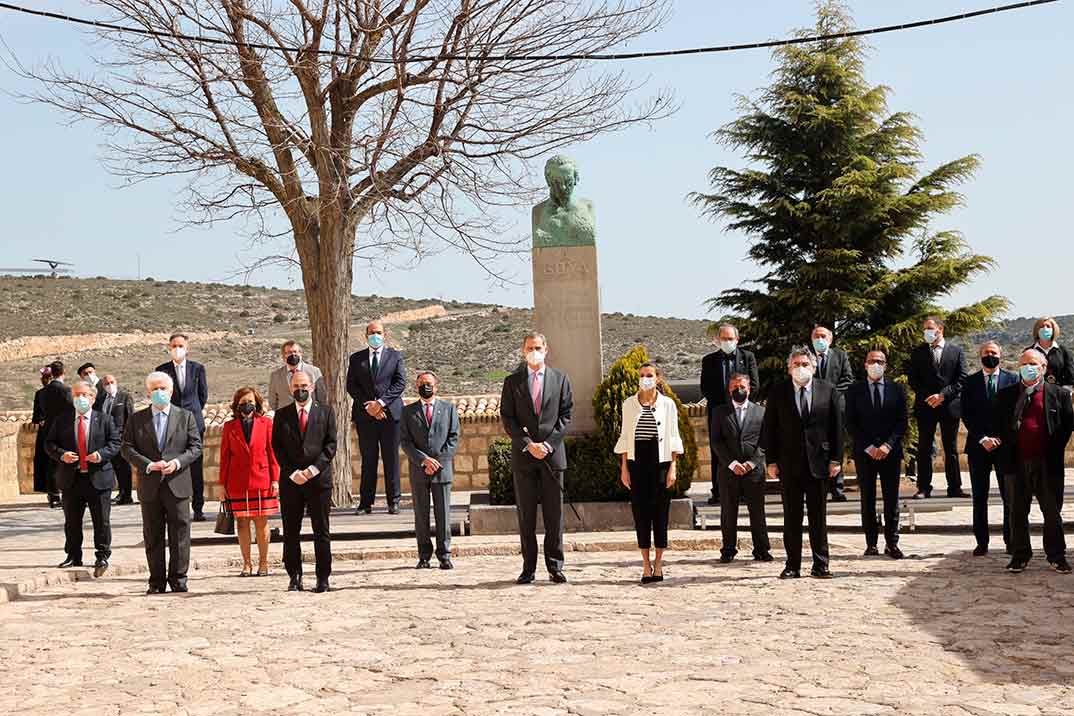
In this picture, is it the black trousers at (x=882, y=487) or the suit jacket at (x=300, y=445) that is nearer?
the suit jacket at (x=300, y=445)

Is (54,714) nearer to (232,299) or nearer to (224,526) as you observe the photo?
(224,526)

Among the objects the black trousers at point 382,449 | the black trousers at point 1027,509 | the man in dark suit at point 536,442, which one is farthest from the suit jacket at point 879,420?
the black trousers at point 382,449

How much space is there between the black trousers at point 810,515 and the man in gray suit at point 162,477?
196 inches

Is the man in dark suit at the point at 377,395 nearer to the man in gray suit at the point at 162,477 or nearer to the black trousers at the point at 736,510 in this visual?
the man in gray suit at the point at 162,477

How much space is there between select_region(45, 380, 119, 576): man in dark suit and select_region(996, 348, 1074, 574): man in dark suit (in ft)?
25.9

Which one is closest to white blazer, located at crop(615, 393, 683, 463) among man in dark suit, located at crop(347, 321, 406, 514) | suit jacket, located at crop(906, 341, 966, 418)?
man in dark suit, located at crop(347, 321, 406, 514)

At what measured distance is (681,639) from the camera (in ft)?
29.0

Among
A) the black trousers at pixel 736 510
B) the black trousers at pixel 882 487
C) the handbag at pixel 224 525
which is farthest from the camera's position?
the handbag at pixel 224 525

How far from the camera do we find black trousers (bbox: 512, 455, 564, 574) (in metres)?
11.8

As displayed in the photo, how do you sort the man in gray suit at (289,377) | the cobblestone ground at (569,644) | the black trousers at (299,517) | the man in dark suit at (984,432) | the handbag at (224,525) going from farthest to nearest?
the handbag at (224,525)
the man in gray suit at (289,377)
the man in dark suit at (984,432)
the black trousers at (299,517)
the cobblestone ground at (569,644)

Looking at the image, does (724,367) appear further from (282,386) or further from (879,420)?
(282,386)

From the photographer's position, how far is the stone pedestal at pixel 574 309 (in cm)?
1562

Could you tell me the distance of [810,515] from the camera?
1156 cm

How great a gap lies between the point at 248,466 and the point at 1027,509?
665cm
